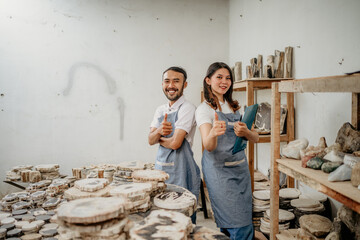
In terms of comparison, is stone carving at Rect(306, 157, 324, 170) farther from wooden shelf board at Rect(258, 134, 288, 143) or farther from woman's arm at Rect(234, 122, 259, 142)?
wooden shelf board at Rect(258, 134, 288, 143)

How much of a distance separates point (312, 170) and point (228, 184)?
0.72 meters

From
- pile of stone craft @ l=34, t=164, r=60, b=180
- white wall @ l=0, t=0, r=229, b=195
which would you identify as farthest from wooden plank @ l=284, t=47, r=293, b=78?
pile of stone craft @ l=34, t=164, r=60, b=180

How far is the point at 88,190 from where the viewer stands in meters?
1.40

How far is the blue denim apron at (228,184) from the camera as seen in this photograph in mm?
2078

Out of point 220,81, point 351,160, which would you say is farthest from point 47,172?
point 351,160

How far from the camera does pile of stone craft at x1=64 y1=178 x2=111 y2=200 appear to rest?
4.46 feet

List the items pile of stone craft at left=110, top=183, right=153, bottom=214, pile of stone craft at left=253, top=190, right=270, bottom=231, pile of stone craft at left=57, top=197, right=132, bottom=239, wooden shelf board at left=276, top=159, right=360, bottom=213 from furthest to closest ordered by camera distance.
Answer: pile of stone craft at left=253, top=190, right=270, bottom=231 < pile of stone craft at left=110, top=183, right=153, bottom=214 < wooden shelf board at left=276, top=159, right=360, bottom=213 < pile of stone craft at left=57, top=197, right=132, bottom=239

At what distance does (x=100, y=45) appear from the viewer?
4246 mm

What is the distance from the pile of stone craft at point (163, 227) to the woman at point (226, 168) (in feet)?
2.89

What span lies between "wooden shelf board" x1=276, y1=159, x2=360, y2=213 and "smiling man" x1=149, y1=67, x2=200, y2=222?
0.84 metres

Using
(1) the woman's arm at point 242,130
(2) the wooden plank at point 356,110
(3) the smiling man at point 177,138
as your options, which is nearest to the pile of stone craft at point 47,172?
(3) the smiling man at point 177,138

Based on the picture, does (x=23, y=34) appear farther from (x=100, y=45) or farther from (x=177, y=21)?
(x=177, y=21)

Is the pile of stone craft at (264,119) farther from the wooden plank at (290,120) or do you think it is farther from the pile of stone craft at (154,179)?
the pile of stone craft at (154,179)

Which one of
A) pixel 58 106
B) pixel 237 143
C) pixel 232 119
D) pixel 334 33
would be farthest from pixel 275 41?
pixel 58 106
